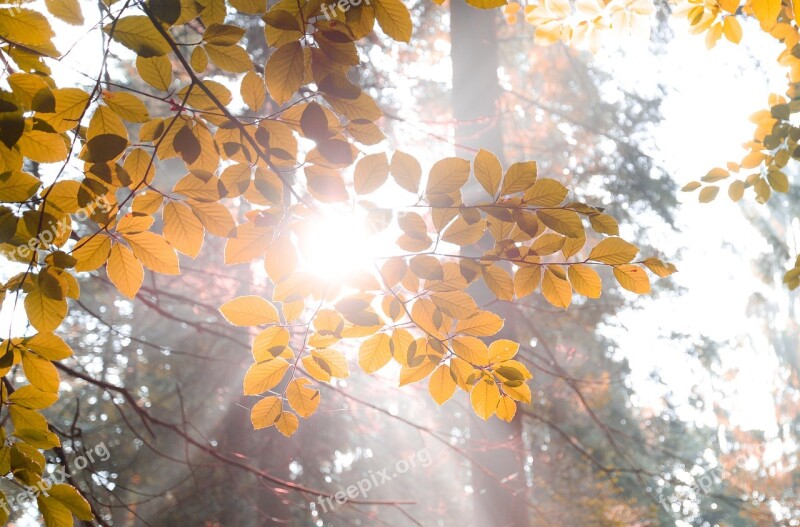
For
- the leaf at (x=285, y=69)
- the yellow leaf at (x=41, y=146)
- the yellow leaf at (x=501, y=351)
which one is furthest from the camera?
the yellow leaf at (x=501, y=351)

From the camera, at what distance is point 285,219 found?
0.89 m

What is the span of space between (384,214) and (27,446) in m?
0.80

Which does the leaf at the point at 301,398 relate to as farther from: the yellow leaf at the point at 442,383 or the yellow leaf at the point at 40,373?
the yellow leaf at the point at 40,373

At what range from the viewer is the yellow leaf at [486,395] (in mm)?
1007

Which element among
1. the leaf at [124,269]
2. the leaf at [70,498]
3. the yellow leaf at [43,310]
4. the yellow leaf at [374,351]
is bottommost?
the leaf at [70,498]

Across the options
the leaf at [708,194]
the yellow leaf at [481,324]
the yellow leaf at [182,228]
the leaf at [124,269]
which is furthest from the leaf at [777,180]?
the leaf at [124,269]

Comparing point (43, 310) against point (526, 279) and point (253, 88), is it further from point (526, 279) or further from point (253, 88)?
point (526, 279)

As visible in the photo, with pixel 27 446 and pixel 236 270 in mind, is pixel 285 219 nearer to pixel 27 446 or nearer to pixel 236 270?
pixel 27 446

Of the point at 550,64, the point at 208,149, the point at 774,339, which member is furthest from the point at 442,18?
the point at 774,339

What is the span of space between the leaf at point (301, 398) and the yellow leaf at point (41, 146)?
1.97 ft

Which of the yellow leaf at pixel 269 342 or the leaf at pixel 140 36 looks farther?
the yellow leaf at pixel 269 342

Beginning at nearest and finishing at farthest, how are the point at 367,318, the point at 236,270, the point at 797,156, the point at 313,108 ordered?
the point at 313,108 → the point at 367,318 → the point at 797,156 → the point at 236,270

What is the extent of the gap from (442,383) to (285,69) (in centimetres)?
66

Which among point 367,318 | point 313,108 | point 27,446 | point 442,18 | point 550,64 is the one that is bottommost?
point 27,446
